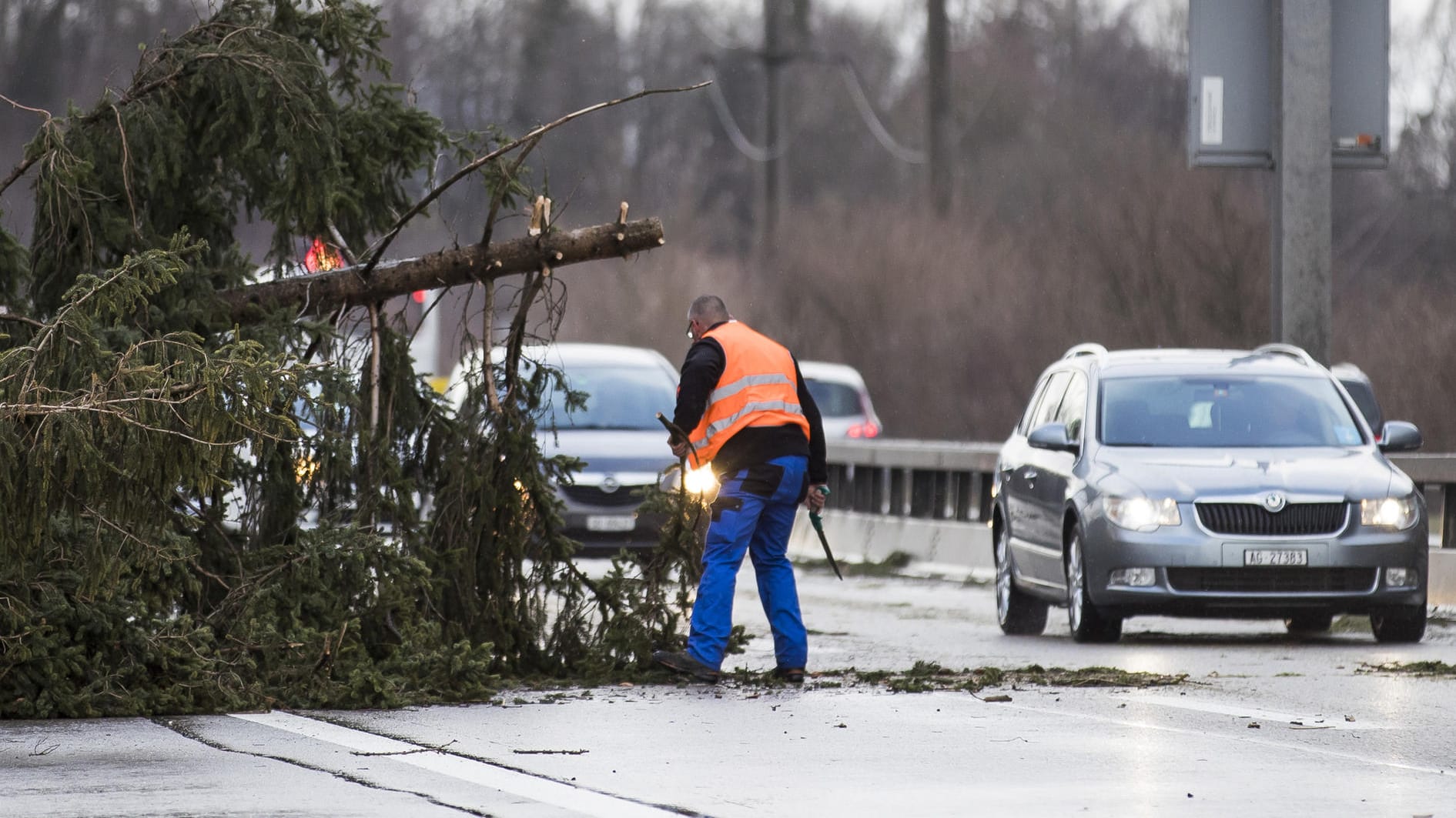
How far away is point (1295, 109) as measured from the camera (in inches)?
647

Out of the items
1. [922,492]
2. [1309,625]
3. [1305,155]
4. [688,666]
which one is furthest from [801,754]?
[922,492]

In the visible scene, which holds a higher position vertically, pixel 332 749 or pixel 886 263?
pixel 886 263

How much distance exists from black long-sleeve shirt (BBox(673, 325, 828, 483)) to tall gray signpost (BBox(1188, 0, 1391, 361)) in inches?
244

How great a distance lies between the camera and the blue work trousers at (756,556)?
11.1m

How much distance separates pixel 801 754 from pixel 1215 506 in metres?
5.28

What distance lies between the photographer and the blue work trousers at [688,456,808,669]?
11062 mm

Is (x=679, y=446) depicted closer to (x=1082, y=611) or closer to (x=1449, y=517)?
(x=1082, y=611)

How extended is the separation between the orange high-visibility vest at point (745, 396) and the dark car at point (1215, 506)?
270 centimetres

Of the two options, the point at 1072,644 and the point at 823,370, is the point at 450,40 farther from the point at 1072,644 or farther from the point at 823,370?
the point at 1072,644

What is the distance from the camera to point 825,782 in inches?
311

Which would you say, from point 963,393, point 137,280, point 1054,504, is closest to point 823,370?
point 963,393

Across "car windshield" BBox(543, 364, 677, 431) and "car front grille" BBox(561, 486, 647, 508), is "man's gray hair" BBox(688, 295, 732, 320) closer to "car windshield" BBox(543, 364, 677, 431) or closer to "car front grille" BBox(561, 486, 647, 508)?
"car front grille" BBox(561, 486, 647, 508)

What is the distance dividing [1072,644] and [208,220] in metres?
5.08

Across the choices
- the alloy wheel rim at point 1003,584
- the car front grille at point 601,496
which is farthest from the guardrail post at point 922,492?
the alloy wheel rim at point 1003,584
